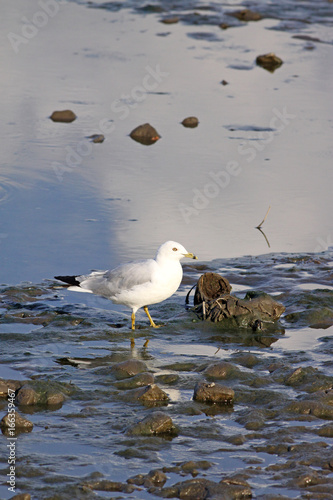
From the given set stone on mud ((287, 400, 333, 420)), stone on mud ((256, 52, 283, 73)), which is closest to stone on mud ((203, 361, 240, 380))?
stone on mud ((287, 400, 333, 420))

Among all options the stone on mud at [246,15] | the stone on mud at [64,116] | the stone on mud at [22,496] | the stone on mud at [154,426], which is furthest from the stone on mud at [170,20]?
Result: the stone on mud at [22,496]

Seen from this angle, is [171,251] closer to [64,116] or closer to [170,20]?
[64,116]

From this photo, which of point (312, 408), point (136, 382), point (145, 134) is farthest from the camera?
point (145, 134)

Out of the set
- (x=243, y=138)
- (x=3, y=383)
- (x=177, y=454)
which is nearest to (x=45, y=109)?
(x=243, y=138)

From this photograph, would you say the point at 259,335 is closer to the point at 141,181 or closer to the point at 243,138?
the point at 141,181

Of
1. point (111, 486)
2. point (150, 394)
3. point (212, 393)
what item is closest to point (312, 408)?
point (212, 393)

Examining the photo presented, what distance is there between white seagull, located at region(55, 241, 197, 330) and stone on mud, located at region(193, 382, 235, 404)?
2.04 metres

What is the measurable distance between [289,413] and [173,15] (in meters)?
21.6

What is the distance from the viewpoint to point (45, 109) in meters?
17.0
